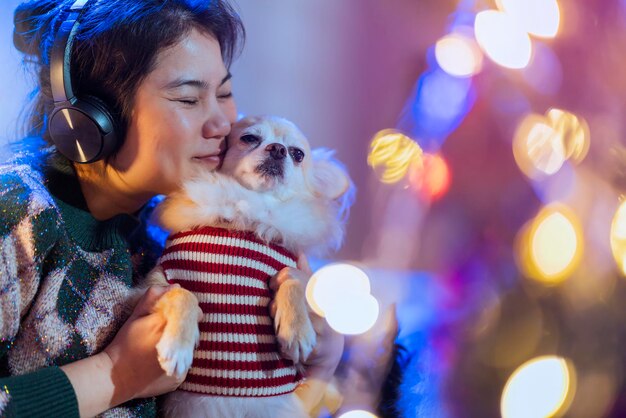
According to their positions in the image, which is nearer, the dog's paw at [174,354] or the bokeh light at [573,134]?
the dog's paw at [174,354]

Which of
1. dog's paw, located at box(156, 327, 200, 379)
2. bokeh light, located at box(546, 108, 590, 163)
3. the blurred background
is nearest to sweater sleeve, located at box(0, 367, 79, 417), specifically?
dog's paw, located at box(156, 327, 200, 379)

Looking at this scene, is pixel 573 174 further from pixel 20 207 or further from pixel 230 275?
pixel 20 207

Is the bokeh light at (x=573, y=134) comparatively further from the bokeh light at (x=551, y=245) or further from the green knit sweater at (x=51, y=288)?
the green knit sweater at (x=51, y=288)

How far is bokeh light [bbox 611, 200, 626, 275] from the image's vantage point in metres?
1.43

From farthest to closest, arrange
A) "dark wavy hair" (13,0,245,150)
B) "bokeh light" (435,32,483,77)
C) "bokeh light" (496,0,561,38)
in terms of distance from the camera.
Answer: "bokeh light" (435,32,483,77) < "bokeh light" (496,0,561,38) < "dark wavy hair" (13,0,245,150)

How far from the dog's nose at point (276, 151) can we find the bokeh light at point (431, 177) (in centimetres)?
63

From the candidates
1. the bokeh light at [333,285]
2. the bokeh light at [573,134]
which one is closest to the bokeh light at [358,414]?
the bokeh light at [333,285]

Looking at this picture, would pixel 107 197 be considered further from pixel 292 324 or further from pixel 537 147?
pixel 537 147

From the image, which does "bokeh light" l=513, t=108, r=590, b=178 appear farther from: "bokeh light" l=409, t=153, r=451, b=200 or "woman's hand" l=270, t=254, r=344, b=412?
"woman's hand" l=270, t=254, r=344, b=412

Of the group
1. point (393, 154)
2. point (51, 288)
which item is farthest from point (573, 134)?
point (51, 288)

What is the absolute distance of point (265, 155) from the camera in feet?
3.52

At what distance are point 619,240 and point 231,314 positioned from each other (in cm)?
114

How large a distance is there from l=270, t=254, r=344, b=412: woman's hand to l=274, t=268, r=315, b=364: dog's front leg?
5cm

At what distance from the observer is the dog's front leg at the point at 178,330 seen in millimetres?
806
